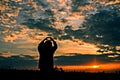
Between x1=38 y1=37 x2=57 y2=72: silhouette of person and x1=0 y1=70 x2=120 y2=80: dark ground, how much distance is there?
4.11 feet

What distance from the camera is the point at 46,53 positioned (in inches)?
1375

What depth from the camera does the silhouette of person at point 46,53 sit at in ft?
113

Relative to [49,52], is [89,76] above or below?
below

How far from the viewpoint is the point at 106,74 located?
3603 cm

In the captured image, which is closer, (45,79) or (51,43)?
(45,79)

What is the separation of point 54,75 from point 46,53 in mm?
3397

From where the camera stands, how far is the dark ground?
106 feet

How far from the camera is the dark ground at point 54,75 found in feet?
106

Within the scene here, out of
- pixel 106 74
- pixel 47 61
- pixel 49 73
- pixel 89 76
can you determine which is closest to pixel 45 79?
pixel 49 73

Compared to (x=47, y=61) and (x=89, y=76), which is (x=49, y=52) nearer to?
(x=47, y=61)

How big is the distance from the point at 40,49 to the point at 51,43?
157 cm

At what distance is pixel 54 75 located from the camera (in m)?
32.8

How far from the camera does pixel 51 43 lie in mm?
35031

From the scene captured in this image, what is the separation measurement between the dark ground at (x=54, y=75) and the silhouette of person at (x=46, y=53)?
4.11ft
